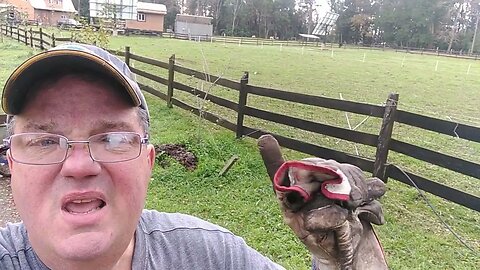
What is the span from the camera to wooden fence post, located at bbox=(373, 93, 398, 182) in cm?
465

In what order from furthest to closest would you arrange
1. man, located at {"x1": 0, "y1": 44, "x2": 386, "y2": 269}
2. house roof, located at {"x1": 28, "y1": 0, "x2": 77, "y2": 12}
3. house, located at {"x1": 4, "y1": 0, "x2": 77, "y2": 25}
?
1. house roof, located at {"x1": 28, "y1": 0, "x2": 77, "y2": 12}
2. house, located at {"x1": 4, "y1": 0, "x2": 77, "y2": 25}
3. man, located at {"x1": 0, "y1": 44, "x2": 386, "y2": 269}

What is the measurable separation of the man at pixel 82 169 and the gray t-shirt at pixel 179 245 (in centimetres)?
2

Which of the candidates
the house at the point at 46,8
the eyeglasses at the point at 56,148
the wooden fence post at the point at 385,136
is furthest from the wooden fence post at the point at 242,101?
the house at the point at 46,8

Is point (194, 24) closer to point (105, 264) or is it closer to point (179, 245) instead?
point (179, 245)

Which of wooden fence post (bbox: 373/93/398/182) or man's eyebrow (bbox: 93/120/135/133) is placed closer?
man's eyebrow (bbox: 93/120/135/133)

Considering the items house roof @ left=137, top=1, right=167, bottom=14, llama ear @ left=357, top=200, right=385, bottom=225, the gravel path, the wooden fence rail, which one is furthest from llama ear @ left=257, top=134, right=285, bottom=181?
house roof @ left=137, top=1, right=167, bottom=14

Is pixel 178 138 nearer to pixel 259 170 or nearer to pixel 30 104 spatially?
pixel 259 170

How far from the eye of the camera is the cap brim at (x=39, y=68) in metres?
0.98

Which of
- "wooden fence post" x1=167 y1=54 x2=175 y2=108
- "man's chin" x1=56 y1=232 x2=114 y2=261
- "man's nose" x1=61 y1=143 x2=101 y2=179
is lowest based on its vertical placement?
"wooden fence post" x1=167 y1=54 x2=175 y2=108

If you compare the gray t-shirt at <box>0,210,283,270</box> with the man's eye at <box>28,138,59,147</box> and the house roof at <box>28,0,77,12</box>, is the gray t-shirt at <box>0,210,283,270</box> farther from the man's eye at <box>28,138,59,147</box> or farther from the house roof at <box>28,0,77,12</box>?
the house roof at <box>28,0,77,12</box>

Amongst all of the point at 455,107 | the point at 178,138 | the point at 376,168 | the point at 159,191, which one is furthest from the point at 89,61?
the point at 455,107

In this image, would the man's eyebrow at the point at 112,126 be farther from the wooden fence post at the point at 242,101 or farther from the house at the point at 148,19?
the house at the point at 148,19

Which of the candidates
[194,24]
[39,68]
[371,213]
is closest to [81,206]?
[39,68]

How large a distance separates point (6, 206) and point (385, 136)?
13.0 feet
